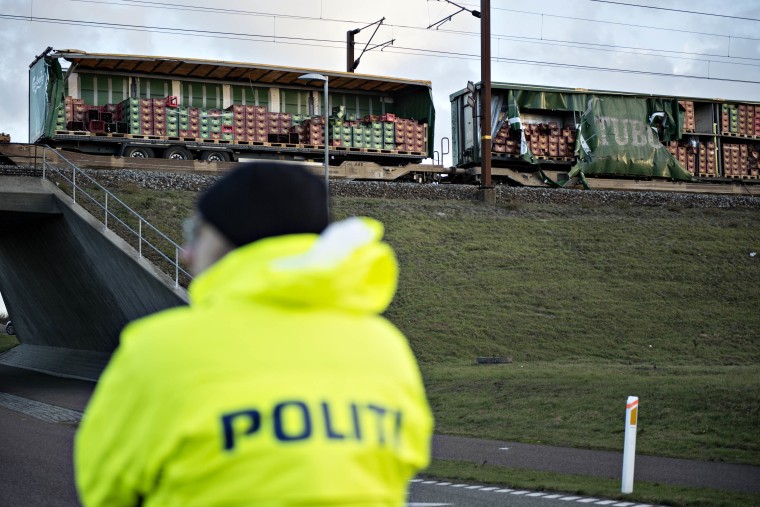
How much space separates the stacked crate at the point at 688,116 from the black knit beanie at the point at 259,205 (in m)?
42.3

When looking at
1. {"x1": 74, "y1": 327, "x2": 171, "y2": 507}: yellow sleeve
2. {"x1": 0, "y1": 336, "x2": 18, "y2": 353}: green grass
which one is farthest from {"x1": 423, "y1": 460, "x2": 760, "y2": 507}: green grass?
{"x1": 0, "y1": 336, "x2": 18, "y2": 353}: green grass

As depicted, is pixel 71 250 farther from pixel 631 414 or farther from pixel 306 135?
pixel 631 414

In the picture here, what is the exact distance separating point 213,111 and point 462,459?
23.3 m

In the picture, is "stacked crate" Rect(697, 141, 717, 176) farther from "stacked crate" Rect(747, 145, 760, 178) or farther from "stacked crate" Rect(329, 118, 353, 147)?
"stacked crate" Rect(329, 118, 353, 147)

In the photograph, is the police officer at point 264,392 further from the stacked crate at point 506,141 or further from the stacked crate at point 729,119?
the stacked crate at point 729,119

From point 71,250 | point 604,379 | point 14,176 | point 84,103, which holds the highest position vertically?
point 84,103

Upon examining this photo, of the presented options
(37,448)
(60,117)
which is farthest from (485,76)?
(37,448)

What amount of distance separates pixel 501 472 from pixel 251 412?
9.90 metres

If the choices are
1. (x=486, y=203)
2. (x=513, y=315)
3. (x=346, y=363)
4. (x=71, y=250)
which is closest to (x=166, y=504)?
(x=346, y=363)

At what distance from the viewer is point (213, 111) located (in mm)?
33750

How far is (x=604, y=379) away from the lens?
1702 cm

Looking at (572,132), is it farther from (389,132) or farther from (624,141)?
(389,132)

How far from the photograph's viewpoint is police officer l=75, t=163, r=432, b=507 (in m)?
1.91

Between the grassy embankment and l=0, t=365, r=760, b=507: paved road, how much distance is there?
1.74ft
